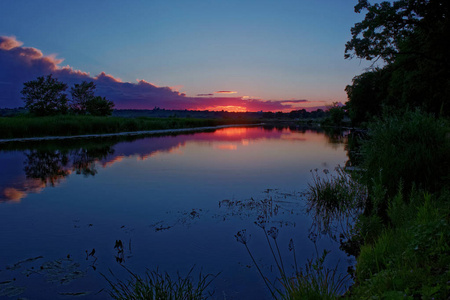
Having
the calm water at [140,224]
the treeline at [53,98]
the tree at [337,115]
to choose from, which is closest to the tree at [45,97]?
the treeline at [53,98]

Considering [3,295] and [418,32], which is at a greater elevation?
[418,32]

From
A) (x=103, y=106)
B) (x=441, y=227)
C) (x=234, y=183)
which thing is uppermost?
(x=103, y=106)

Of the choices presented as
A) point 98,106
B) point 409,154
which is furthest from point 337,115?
point 409,154

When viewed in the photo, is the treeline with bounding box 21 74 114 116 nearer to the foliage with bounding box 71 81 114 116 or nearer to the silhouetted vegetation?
the foliage with bounding box 71 81 114 116

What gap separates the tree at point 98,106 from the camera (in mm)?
83438

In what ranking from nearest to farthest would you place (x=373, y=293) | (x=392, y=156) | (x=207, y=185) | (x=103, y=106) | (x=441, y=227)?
1. (x=373, y=293)
2. (x=441, y=227)
3. (x=392, y=156)
4. (x=207, y=185)
5. (x=103, y=106)

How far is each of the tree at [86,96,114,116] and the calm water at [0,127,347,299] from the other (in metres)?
67.2

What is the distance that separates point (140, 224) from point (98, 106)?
82524mm

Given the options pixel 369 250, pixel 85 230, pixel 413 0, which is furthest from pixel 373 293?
pixel 413 0

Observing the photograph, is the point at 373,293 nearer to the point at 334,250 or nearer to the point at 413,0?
the point at 334,250

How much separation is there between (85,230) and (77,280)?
3.32 m

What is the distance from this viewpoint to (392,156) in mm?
A: 11961

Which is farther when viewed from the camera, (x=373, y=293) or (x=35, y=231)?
(x=35, y=231)

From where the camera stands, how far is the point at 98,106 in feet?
278
